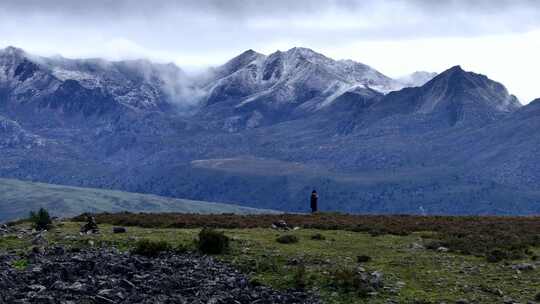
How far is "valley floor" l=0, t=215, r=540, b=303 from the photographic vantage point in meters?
36.5

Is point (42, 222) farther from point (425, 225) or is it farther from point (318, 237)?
point (425, 225)

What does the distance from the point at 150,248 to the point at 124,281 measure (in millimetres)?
6063

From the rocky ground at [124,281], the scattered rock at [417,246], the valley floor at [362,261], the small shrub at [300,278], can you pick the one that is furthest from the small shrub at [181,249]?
the scattered rock at [417,246]

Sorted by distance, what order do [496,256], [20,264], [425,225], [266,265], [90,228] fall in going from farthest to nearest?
[425,225], [90,228], [496,256], [266,265], [20,264]

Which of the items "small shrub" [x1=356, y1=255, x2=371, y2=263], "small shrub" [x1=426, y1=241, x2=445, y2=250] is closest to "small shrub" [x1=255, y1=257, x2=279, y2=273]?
"small shrub" [x1=356, y1=255, x2=371, y2=263]

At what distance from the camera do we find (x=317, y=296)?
36.4 metres

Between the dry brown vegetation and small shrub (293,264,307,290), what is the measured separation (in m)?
10.7

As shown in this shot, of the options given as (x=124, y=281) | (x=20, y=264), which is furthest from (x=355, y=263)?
(x=20, y=264)

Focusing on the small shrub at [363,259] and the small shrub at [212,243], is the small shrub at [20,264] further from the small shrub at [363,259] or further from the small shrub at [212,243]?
the small shrub at [363,259]

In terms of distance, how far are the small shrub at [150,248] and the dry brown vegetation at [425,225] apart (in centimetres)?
1128

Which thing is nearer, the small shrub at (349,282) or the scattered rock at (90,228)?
the small shrub at (349,282)

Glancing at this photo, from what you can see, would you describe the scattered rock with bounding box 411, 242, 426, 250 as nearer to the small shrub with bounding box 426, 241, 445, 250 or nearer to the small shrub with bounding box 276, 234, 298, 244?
the small shrub with bounding box 426, 241, 445, 250

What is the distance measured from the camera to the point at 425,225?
57.5 meters

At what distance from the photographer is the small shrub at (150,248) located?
43406 millimetres
